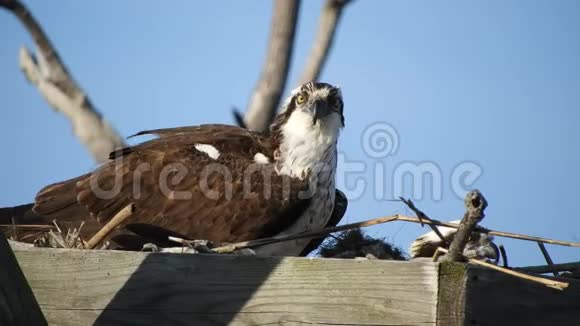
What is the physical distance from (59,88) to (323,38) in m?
2.16

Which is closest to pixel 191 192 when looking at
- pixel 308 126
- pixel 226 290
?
pixel 308 126

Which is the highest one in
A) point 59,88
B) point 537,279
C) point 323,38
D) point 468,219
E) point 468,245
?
point 323,38

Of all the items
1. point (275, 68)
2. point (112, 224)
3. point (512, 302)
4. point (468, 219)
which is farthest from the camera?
point (275, 68)

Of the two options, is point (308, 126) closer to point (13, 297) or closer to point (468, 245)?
point (468, 245)

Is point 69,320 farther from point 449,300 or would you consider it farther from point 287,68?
point 287,68

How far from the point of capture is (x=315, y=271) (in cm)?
268

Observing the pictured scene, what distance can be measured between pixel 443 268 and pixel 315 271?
0.35 metres

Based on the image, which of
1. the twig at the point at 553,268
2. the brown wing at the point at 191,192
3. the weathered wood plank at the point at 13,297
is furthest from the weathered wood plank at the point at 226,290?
the brown wing at the point at 191,192

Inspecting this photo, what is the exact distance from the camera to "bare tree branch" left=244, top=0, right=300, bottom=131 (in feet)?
22.2

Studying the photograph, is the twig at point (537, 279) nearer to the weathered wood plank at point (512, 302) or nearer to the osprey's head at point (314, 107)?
the weathered wood plank at point (512, 302)

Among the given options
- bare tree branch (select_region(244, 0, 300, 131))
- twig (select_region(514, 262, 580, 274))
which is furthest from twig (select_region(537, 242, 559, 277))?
bare tree branch (select_region(244, 0, 300, 131))

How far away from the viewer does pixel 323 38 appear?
7.50 meters

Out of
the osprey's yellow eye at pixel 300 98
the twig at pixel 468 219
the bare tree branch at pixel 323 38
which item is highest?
the bare tree branch at pixel 323 38

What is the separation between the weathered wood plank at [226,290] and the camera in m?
2.64
